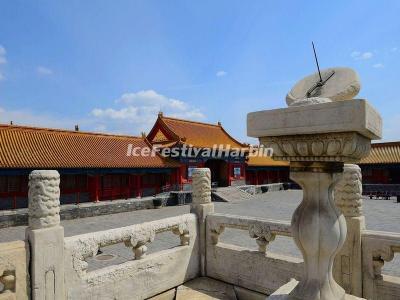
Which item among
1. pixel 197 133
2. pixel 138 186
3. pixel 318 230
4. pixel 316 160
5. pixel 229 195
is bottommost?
pixel 229 195

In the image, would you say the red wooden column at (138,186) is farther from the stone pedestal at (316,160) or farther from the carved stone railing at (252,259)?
the stone pedestal at (316,160)

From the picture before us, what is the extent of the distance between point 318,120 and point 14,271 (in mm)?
3325

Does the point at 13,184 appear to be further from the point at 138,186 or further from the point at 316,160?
the point at 316,160

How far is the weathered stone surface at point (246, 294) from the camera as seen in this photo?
4590mm

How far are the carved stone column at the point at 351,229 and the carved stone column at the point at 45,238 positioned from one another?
11.3ft

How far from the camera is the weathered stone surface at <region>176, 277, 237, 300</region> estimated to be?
4660 mm

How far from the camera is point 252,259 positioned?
4.78 metres

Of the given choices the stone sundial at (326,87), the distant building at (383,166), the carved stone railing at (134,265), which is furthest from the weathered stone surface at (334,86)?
the distant building at (383,166)

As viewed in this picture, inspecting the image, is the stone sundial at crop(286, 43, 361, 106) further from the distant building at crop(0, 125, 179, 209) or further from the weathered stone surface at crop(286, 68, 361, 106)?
the distant building at crop(0, 125, 179, 209)

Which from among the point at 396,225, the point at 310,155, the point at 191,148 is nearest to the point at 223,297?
the point at 310,155

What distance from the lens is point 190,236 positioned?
210 inches

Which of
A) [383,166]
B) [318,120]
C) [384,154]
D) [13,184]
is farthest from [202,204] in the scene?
[384,154]

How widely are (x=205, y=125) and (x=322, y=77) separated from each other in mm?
28462

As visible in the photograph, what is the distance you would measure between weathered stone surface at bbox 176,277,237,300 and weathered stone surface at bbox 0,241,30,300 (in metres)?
2.28
